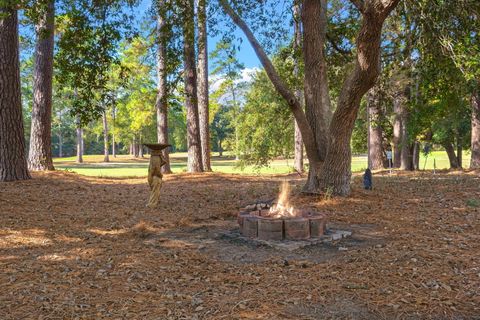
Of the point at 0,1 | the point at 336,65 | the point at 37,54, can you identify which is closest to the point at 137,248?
the point at 0,1

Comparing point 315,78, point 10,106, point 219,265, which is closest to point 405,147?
point 315,78

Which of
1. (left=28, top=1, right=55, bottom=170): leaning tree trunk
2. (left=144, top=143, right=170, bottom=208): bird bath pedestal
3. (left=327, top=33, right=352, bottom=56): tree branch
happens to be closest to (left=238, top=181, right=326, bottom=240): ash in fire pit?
(left=144, top=143, right=170, bottom=208): bird bath pedestal

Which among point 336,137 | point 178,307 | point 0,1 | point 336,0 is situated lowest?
point 178,307

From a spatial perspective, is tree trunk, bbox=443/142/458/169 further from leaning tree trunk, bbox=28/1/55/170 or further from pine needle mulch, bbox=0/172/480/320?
leaning tree trunk, bbox=28/1/55/170

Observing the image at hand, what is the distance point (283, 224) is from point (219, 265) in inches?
57.7

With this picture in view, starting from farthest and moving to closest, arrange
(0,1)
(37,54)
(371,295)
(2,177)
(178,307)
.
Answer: (37,54)
(2,177)
(0,1)
(371,295)
(178,307)

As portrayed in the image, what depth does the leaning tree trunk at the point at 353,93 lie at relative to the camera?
289 inches

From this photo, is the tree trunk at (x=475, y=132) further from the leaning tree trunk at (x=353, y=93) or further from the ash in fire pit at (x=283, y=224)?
the ash in fire pit at (x=283, y=224)

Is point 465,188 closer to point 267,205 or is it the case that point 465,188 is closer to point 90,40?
point 267,205

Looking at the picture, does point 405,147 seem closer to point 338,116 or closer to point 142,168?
point 338,116

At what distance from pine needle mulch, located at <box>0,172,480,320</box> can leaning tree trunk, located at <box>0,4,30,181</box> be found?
1753mm

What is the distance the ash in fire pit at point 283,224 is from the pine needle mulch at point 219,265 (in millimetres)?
345

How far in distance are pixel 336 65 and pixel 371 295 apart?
33.0ft

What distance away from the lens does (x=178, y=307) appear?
3990mm
